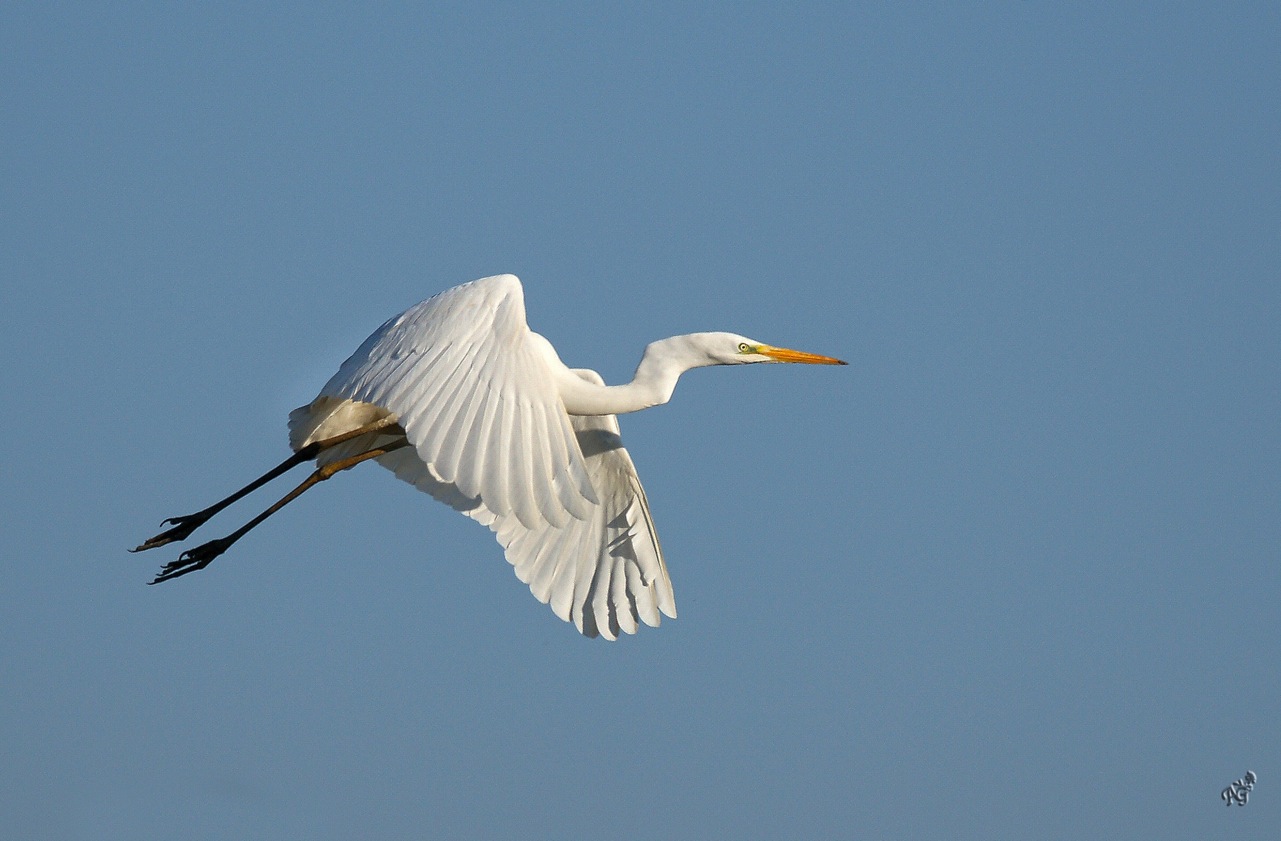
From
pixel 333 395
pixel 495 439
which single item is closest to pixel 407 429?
pixel 495 439

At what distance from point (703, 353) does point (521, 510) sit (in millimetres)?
3565

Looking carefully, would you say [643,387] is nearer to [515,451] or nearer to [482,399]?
[482,399]

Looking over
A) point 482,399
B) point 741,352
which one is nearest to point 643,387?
point 741,352

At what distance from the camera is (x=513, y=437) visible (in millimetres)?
11719

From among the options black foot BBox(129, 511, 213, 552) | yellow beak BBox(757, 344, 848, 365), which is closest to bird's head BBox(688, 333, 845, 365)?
yellow beak BBox(757, 344, 848, 365)

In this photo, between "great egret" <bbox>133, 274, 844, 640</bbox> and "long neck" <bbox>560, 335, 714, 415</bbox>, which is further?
"long neck" <bbox>560, 335, 714, 415</bbox>

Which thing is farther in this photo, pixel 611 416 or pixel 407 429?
pixel 611 416

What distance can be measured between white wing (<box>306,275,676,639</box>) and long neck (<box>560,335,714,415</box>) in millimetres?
409

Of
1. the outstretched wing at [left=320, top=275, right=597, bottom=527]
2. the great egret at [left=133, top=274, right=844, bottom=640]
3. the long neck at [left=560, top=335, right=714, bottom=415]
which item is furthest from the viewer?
the long neck at [left=560, top=335, right=714, bottom=415]

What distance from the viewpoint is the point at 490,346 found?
41.1 ft

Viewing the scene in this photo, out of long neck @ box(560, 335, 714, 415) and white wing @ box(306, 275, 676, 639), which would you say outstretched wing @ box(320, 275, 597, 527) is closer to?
white wing @ box(306, 275, 676, 639)

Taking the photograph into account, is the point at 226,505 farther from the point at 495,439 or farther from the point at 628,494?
the point at 495,439

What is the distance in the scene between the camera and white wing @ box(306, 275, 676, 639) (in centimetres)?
1148

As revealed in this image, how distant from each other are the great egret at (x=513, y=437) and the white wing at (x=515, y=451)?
12 mm
